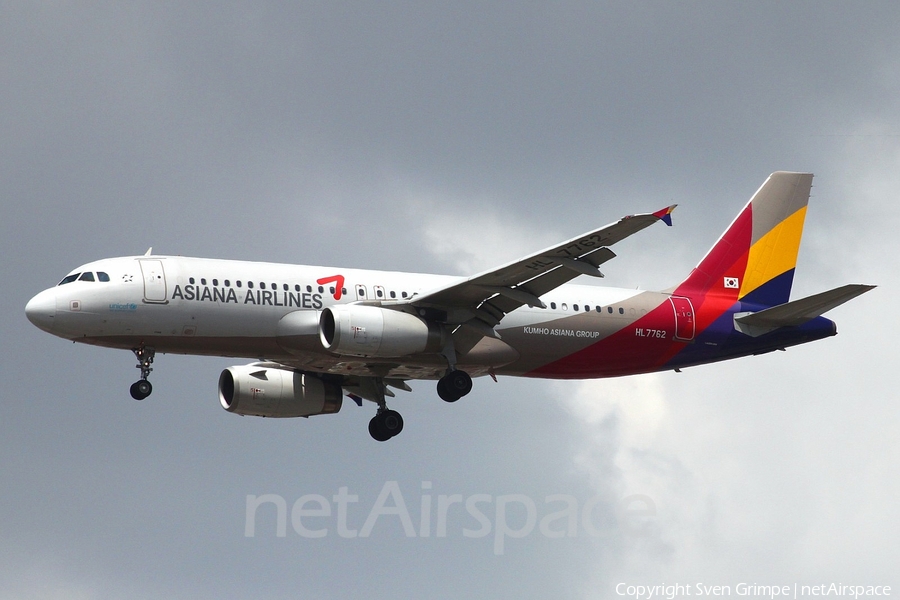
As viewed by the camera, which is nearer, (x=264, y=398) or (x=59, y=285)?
(x=59, y=285)

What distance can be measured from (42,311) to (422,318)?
11323 millimetres

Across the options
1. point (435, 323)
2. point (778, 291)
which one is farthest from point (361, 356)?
point (778, 291)

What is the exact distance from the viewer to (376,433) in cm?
4688

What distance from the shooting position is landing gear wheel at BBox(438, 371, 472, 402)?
42562 millimetres

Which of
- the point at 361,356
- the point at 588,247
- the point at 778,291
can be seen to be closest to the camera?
the point at 588,247

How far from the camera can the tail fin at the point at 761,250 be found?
48.3m

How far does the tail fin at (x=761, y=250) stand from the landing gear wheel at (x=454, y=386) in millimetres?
9262

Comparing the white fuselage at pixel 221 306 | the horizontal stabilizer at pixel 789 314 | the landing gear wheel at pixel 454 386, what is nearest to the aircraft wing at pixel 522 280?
the white fuselage at pixel 221 306

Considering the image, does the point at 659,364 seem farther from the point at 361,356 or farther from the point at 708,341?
the point at 361,356

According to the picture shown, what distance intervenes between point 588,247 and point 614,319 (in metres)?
7.55

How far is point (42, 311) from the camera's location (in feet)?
130

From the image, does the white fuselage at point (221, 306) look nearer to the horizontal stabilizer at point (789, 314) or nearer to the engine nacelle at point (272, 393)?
the engine nacelle at point (272, 393)

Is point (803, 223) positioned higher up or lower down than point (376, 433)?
higher up

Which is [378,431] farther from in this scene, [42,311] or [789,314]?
[789,314]
